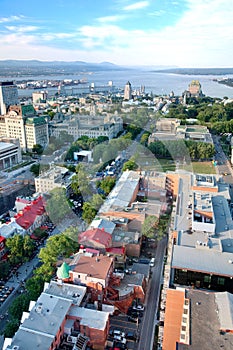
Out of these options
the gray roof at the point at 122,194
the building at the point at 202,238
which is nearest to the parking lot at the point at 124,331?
the building at the point at 202,238

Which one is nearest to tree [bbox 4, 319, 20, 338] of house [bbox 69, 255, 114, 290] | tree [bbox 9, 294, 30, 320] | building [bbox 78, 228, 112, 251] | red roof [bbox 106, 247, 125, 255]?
tree [bbox 9, 294, 30, 320]

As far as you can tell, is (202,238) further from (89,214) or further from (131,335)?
(89,214)

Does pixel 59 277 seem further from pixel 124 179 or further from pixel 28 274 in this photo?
pixel 124 179

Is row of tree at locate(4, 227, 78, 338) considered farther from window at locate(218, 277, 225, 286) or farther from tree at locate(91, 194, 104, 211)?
window at locate(218, 277, 225, 286)

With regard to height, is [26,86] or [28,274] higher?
[26,86]

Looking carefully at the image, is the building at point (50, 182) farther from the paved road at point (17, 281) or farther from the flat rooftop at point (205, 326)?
the flat rooftop at point (205, 326)

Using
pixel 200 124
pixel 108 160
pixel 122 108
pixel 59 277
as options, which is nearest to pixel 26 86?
pixel 122 108
